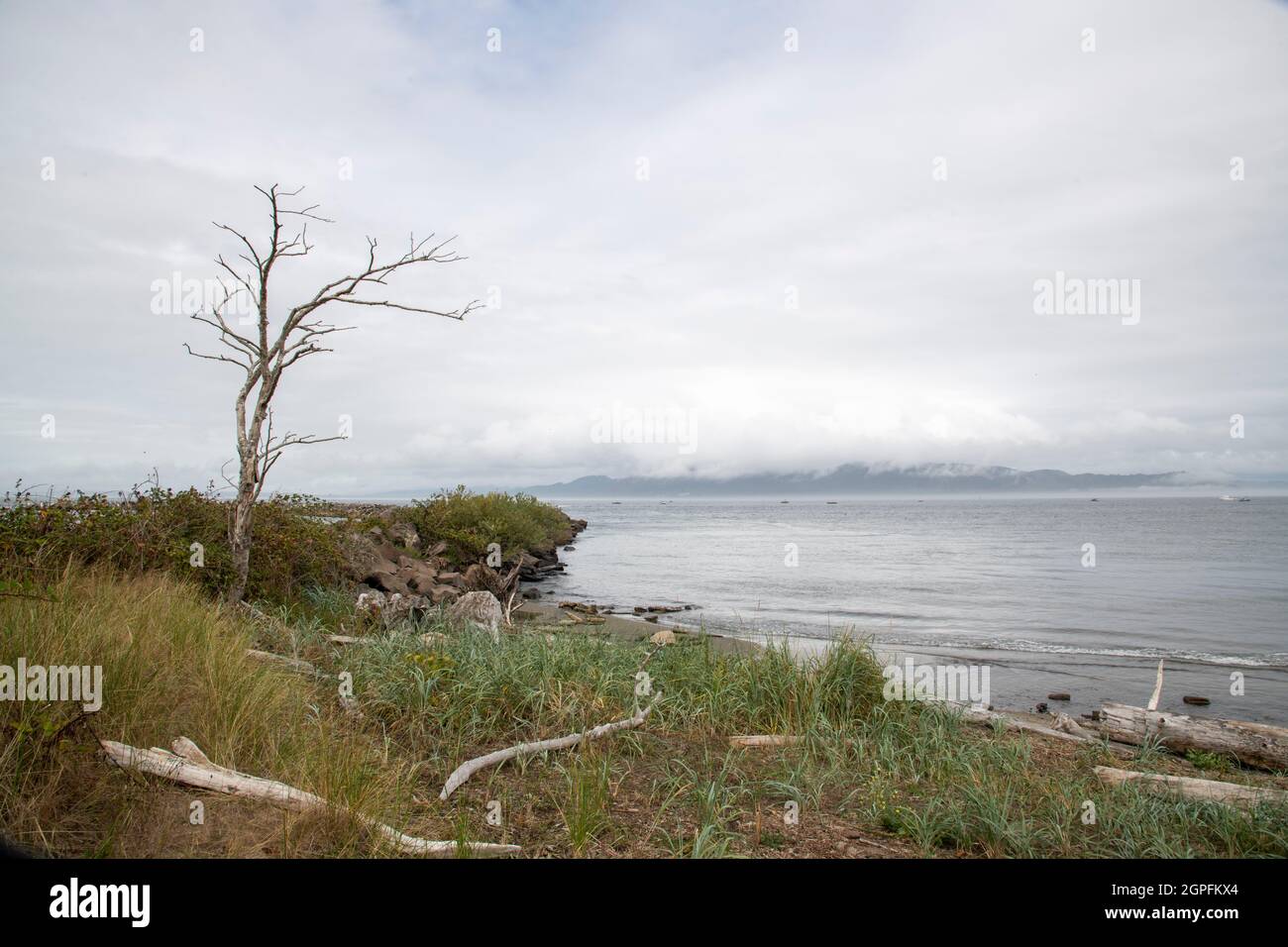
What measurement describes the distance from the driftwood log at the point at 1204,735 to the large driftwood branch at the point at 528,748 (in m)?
5.82

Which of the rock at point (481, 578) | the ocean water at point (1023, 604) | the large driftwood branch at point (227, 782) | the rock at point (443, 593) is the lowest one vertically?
the ocean water at point (1023, 604)

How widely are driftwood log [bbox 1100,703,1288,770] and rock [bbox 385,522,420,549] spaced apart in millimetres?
16530

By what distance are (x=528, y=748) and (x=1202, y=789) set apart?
5.85 m

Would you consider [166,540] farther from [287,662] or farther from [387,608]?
[287,662]

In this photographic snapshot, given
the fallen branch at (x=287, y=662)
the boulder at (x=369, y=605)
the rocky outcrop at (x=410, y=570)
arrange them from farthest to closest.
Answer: the rocky outcrop at (x=410, y=570) < the boulder at (x=369, y=605) < the fallen branch at (x=287, y=662)

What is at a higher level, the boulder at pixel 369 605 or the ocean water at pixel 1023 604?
the boulder at pixel 369 605

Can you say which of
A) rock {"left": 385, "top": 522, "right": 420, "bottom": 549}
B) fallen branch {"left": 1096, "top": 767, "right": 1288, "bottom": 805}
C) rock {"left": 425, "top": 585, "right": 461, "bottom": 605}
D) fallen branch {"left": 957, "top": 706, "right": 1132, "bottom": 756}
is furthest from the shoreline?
rock {"left": 385, "top": 522, "right": 420, "bottom": 549}

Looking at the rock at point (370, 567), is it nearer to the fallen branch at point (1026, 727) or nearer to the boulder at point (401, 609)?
the boulder at point (401, 609)

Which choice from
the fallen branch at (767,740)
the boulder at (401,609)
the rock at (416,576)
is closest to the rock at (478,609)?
the boulder at (401,609)

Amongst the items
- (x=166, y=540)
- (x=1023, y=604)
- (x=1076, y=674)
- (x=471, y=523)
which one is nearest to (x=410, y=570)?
(x=166, y=540)

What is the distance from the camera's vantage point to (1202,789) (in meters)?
6.32

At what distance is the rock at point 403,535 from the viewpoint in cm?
2014
